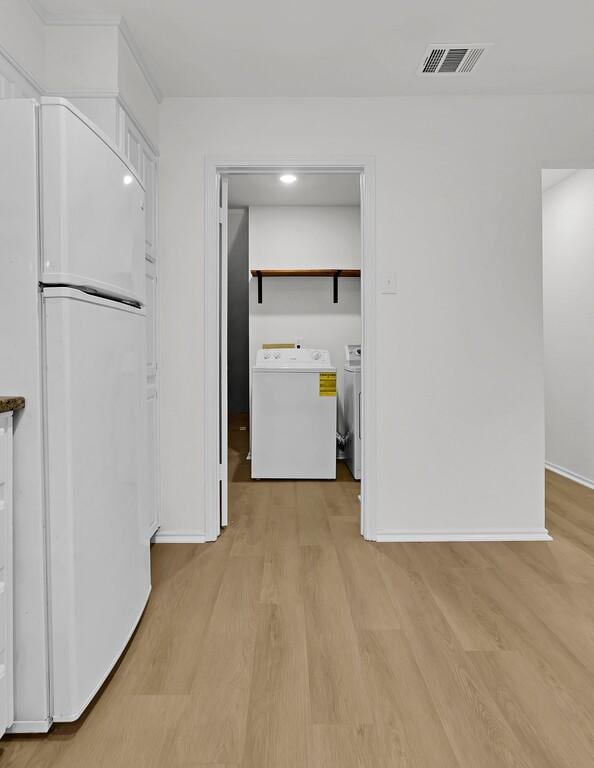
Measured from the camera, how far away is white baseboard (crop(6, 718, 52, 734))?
1272 mm

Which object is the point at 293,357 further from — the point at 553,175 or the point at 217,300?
the point at 553,175

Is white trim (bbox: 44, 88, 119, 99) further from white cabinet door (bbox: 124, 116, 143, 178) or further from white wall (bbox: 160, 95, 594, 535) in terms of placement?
white wall (bbox: 160, 95, 594, 535)

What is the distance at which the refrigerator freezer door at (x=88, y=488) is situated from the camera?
1260mm

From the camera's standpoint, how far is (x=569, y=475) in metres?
3.92

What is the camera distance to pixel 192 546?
2.61 m

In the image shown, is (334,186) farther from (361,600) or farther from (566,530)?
(361,600)

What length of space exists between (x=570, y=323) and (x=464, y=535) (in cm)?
219

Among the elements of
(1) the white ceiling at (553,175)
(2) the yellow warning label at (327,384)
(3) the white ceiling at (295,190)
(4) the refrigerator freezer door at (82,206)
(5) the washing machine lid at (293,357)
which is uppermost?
(3) the white ceiling at (295,190)

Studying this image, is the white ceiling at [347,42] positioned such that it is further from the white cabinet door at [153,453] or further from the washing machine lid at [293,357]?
the washing machine lid at [293,357]

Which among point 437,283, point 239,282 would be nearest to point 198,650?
point 437,283

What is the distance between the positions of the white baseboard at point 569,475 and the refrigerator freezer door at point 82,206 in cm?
351

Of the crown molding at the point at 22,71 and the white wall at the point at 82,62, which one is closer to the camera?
the crown molding at the point at 22,71

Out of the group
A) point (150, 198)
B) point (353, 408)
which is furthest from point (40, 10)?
point (353, 408)

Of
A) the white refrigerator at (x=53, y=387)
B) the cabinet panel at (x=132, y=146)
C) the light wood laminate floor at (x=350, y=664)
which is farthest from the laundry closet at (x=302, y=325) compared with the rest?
the white refrigerator at (x=53, y=387)
